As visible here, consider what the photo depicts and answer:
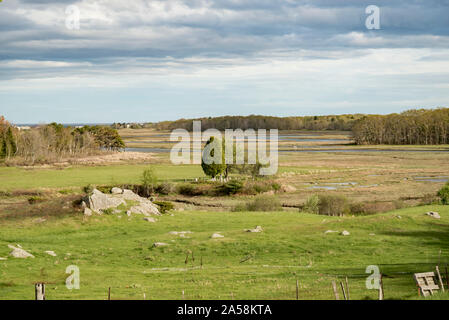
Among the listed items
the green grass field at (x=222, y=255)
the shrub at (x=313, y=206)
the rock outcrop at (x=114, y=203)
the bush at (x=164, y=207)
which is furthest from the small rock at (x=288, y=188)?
the rock outcrop at (x=114, y=203)

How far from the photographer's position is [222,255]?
33562mm

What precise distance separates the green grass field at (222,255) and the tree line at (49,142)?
94.8 metres

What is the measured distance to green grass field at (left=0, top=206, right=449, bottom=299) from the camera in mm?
23625

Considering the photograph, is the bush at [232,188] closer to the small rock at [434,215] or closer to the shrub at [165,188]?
the shrub at [165,188]

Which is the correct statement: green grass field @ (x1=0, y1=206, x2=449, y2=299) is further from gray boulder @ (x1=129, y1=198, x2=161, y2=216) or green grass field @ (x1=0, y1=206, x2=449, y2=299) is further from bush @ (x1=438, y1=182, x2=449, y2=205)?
bush @ (x1=438, y1=182, x2=449, y2=205)

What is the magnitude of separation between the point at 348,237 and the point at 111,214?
2130cm

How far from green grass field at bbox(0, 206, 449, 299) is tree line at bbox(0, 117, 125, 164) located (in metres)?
94.8

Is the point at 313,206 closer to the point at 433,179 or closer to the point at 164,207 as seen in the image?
the point at 164,207

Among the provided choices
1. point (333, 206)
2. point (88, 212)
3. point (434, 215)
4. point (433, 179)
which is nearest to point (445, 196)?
point (333, 206)

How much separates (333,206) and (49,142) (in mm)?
102735

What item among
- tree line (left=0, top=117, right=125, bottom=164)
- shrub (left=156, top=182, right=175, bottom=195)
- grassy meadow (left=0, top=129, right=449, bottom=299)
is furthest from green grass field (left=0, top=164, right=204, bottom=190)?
grassy meadow (left=0, top=129, right=449, bottom=299)

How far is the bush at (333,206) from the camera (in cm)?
6200
